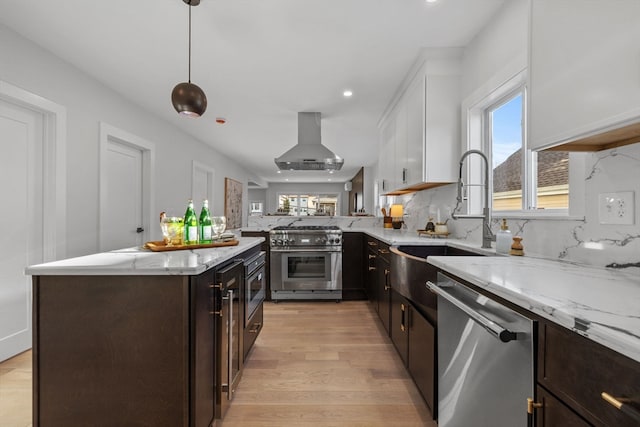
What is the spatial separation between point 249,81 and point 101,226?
212 centimetres

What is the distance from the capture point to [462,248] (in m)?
1.81

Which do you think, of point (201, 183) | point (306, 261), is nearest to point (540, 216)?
point (306, 261)

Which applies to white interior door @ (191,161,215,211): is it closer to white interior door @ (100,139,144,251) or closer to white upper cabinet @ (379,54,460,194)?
white interior door @ (100,139,144,251)

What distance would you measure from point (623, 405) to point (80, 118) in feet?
12.3

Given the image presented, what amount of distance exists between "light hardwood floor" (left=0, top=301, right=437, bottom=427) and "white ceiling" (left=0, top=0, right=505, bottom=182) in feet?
7.98

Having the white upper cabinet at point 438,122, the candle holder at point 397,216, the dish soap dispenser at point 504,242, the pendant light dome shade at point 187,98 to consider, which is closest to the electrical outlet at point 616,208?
the dish soap dispenser at point 504,242

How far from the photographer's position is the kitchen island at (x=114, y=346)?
112 cm

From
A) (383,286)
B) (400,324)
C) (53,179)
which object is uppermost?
(53,179)

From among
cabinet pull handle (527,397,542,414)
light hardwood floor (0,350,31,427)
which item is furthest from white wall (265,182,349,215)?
cabinet pull handle (527,397,542,414)

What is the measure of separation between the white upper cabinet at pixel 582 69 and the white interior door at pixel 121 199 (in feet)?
11.8

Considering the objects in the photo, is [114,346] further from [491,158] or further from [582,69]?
[491,158]

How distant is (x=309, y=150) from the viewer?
386cm

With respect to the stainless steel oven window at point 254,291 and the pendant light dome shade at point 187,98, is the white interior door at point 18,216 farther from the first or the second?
the stainless steel oven window at point 254,291

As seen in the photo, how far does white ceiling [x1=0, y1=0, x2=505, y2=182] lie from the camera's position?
73.9 inches
